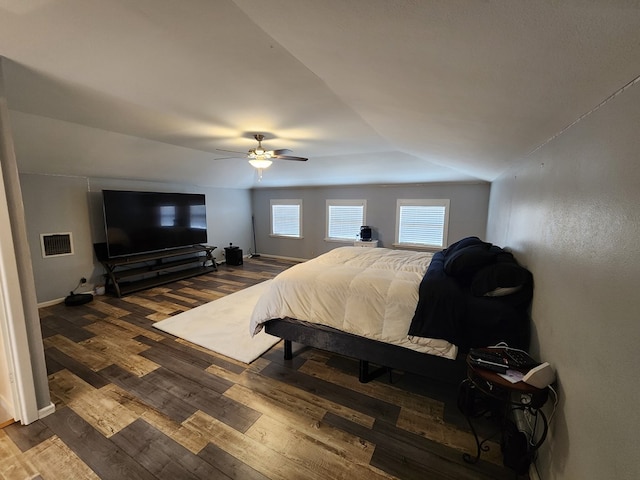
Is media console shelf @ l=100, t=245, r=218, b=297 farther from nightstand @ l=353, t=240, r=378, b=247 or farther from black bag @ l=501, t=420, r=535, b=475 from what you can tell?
black bag @ l=501, t=420, r=535, b=475

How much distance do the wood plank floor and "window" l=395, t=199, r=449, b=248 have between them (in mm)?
3772

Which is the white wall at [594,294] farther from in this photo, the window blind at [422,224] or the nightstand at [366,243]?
the nightstand at [366,243]

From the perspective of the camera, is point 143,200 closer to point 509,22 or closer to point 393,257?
point 393,257

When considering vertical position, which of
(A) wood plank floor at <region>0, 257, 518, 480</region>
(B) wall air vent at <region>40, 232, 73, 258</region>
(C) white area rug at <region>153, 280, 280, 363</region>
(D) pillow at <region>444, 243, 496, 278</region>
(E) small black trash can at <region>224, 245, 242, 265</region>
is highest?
(D) pillow at <region>444, 243, 496, 278</region>

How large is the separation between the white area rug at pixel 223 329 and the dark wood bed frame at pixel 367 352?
44cm

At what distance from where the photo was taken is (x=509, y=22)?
693 millimetres

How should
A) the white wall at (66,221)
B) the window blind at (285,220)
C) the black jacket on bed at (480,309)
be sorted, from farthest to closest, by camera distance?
the window blind at (285,220) → the white wall at (66,221) → the black jacket on bed at (480,309)

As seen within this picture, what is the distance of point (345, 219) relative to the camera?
6.64m

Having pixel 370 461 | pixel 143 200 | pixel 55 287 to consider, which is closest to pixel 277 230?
pixel 143 200

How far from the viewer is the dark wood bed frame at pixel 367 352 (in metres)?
2.04

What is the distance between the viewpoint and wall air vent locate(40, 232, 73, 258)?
4035 mm

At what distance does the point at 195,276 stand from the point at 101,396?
3689 millimetres

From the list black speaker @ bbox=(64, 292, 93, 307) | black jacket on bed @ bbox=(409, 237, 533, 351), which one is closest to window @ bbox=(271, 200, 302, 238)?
black speaker @ bbox=(64, 292, 93, 307)

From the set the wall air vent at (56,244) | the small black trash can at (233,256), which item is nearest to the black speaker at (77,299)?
the wall air vent at (56,244)
